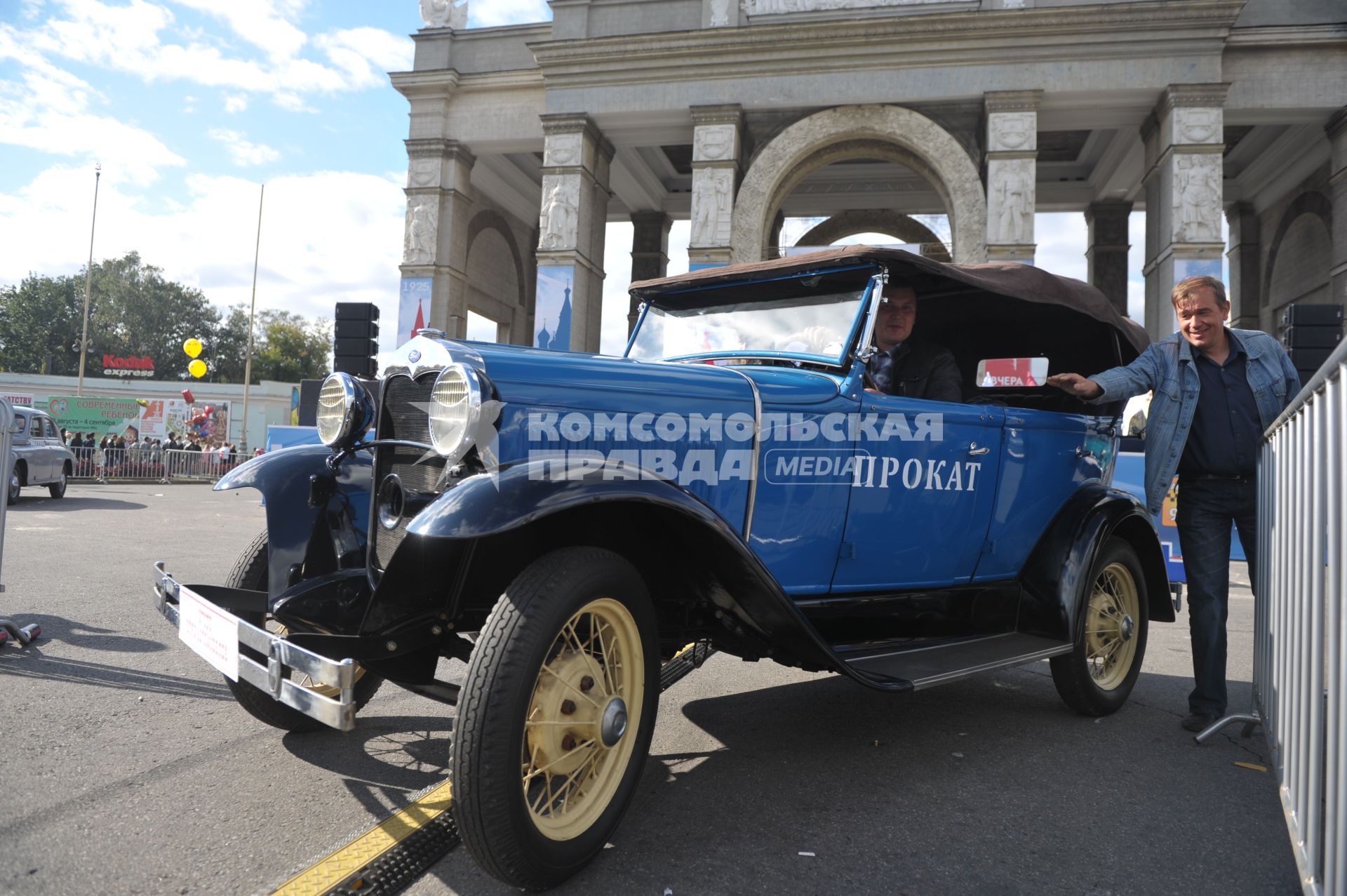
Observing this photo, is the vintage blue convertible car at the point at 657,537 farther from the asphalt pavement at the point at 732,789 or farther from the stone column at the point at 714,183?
the stone column at the point at 714,183

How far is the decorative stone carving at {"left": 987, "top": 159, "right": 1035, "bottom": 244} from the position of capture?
16.0 meters

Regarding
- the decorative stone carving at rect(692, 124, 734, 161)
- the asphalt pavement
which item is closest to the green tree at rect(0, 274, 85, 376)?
the decorative stone carving at rect(692, 124, 734, 161)

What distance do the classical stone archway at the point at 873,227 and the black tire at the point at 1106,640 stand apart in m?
22.2

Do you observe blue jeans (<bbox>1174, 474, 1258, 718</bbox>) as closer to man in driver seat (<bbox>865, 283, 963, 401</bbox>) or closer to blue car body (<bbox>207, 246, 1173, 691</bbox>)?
blue car body (<bbox>207, 246, 1173, 691</bbox>)

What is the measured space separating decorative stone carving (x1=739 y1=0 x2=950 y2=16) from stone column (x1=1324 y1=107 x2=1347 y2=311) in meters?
8.46

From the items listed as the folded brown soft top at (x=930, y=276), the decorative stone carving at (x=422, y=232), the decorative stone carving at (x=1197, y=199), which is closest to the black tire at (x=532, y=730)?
the folded brown soft top at (x=930, y=276)

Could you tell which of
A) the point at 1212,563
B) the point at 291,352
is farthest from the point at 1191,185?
the point at 291,352

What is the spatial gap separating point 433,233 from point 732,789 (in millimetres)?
19517

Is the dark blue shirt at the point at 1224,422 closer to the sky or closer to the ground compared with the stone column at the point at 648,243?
closer to the ground

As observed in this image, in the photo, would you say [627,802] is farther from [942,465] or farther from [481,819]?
[942,465]

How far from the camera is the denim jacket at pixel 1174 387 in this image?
11.8 ft

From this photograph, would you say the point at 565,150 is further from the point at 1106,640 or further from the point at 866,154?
the point at 1106,640

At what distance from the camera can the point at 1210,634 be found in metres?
3.59

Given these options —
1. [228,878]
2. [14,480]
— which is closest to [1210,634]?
[228,878]
